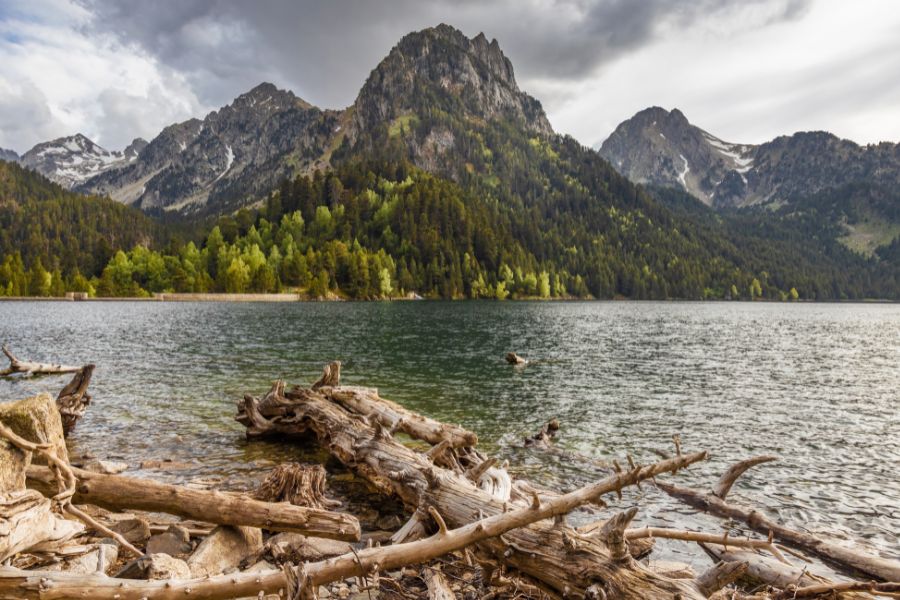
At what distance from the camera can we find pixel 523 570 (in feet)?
24.2

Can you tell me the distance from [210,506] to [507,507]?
5898 mm

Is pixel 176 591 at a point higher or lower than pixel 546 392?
higher

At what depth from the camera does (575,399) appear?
101 ft

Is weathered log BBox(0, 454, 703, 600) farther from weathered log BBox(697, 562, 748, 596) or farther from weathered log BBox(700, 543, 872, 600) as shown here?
weathered log BBox(700, 543, 872, 600)

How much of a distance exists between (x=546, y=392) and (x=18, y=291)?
8728 inches

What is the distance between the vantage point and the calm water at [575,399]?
1673cm

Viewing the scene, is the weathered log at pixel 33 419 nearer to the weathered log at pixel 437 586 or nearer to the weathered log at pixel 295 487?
the weathered log at pixel 295 487

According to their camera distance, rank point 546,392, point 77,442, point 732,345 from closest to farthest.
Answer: point 77,442 → point 546,392 → point 732,345

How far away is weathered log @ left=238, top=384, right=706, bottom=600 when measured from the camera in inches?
252

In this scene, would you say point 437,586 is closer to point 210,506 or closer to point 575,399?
point 210,506

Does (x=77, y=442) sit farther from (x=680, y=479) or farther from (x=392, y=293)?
(x=392, y=293)

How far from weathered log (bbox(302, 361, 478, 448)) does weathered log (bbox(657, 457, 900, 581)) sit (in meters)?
6.45

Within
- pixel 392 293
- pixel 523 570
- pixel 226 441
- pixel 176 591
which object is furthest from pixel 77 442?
pixel 392 293

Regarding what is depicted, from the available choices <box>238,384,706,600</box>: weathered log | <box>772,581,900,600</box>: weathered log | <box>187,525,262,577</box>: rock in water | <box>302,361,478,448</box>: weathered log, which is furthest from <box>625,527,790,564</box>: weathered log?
<box>187,525,262,577</box>: rock in water
